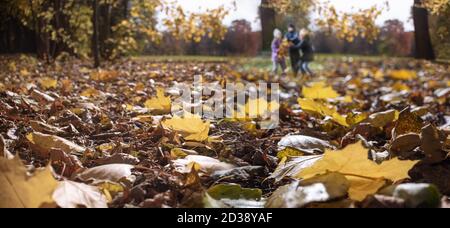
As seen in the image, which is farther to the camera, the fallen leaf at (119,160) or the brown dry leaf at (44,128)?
the brown dry leaf at (44,128)

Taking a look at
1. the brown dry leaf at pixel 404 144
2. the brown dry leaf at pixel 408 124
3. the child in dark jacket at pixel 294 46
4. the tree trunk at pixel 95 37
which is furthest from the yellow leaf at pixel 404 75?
the brown dry leaf at pixel 404 144

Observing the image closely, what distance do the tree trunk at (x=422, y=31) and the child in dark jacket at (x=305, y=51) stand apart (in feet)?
10.1

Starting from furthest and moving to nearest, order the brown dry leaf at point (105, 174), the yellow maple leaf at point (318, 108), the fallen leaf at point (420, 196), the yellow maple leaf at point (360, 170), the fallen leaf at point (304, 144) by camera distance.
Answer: the yellow maple leaf at point (318, 108) < the fallen leaf at point (304, 144) < the brown dry leaf at point (105, 174) < the yellow maple leaf at point (360, 170) < the fallen leaf at point (420, 196)

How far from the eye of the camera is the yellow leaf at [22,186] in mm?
679

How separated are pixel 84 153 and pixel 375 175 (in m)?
0.69

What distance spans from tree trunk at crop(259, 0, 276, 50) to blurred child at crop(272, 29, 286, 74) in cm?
15

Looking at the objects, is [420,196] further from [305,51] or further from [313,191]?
[305,51]

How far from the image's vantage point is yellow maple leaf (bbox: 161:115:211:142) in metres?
1.31

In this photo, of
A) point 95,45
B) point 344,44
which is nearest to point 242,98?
point 95,45

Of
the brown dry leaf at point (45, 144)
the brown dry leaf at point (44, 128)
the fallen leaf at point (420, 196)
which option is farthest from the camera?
the brown dry leaf at point (44, 128)

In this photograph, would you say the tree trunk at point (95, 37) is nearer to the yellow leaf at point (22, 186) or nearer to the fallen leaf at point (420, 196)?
the yellow leaf at point (22, 186)

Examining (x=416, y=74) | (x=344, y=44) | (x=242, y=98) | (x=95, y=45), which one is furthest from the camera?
(x=344, y=44)

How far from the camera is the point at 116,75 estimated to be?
378 centimetres
